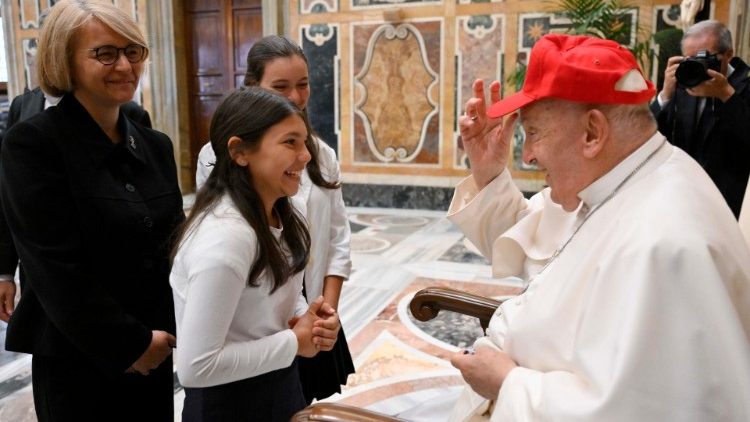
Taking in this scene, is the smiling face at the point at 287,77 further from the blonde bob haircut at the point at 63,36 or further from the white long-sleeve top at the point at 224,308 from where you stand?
the white long-sleeve top at the point at 224,308

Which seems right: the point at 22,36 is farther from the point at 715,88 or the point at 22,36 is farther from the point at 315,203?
the point at 715,88

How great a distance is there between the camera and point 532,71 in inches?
57.1

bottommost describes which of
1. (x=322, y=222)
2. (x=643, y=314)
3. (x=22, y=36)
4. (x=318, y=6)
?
(x=322, y=222)

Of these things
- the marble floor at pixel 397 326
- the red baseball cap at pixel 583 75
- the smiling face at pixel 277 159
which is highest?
the red baseball cap at pixel 583 75

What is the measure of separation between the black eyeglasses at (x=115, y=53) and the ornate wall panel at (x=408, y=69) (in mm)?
5878

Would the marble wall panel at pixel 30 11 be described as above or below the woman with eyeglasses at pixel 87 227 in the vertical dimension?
above

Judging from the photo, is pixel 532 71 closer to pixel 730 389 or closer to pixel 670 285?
pixel 670 285

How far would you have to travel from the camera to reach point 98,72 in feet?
5.34

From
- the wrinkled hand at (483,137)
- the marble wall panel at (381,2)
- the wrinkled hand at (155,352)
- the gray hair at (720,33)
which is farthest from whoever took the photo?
the marble wall panel at (381,2)

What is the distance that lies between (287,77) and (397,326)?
7.03ft

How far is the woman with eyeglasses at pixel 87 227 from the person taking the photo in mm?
1555

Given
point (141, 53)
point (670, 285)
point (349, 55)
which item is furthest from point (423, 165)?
point (670, 285)

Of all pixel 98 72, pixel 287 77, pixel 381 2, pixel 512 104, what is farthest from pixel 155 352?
pixel 381 2

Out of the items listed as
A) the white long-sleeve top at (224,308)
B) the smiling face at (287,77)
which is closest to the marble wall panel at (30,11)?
the smiling face at (287,77)
